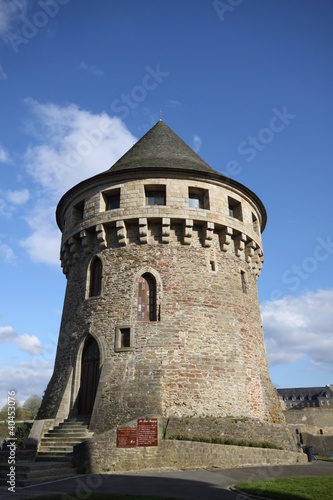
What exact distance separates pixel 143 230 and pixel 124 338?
13.5 ft

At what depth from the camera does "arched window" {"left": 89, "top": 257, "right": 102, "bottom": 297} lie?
16.0 m

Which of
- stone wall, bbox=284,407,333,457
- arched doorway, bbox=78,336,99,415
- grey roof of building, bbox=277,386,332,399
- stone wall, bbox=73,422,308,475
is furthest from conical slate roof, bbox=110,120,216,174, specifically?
grey roof of building, bbox=277,386,332,399

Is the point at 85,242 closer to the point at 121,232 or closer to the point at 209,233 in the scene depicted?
the point at 121,232

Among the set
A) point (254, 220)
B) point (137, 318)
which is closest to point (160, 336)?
point (137, 318)

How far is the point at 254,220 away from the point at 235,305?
5.27m

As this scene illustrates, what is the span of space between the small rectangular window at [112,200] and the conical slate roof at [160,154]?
0.98m

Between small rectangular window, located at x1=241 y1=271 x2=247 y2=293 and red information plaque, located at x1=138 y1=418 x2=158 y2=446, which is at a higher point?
small rectangular window, located at x1=241 y1=271 x2=247 y2=293

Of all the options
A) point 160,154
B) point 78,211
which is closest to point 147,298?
point 78,211

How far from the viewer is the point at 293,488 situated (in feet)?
25.9

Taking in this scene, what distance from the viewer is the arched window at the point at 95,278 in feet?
52.4

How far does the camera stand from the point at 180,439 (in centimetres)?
1190

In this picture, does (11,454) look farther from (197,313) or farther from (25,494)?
(197,313)

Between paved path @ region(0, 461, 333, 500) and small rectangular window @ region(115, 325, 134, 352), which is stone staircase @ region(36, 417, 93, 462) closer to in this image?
paved path @ region(0, 461, 333, 500)

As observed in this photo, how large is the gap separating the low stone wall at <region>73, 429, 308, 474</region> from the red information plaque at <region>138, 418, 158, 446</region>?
16 cm
